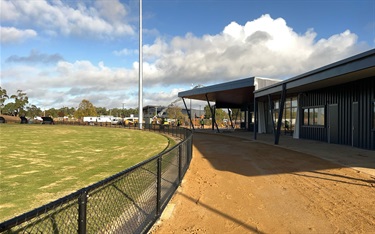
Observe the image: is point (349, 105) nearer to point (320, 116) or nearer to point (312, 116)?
point (320, 116)

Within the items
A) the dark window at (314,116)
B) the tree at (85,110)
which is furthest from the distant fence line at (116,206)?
the tree at (85,110)

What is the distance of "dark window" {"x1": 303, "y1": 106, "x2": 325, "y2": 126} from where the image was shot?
1830 centimetres

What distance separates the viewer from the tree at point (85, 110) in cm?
9257

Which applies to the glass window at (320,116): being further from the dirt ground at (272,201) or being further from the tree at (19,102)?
the tree at (19,102)

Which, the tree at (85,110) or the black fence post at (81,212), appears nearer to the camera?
the black fence post at (81,212)

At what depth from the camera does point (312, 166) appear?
973cm

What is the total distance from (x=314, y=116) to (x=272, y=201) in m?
15.0

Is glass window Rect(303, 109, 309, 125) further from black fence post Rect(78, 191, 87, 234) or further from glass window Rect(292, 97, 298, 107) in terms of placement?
black fence post Rect(78, 191, 87, 234)

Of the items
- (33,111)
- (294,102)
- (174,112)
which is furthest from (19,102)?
(294,102)

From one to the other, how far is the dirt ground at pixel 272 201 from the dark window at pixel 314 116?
9359mm

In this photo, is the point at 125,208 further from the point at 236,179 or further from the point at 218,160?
the point at 218,160

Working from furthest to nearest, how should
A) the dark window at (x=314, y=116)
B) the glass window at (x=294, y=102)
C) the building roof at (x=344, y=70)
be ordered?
the glass window at (x=294, y=102) < the dark window at (x=314, y=116) < the building roof at (x=344, y=70)

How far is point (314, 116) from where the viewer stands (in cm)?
1928

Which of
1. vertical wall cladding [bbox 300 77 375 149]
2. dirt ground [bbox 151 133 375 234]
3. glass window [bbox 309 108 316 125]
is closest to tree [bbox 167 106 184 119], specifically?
glass window [bbox 309 108 316 125]
